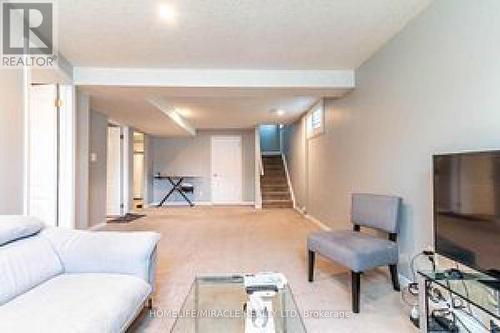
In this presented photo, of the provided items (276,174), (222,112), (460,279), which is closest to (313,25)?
(460,279)

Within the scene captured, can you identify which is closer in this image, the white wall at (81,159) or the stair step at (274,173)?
the white wall at (81,159)

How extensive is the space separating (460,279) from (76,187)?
4.19m

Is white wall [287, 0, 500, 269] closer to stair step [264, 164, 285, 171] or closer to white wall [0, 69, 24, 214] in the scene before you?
white wall [0, 69, 24, 214]

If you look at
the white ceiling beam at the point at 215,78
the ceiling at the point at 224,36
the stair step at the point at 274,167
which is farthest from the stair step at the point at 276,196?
the white ceiling beam at the point at 215,78

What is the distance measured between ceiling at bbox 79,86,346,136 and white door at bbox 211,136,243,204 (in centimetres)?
82

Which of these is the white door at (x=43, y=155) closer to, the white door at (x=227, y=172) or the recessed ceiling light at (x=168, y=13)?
the recessed ceiling light at (x=168, y=13)

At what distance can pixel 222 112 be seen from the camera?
24.1 feet

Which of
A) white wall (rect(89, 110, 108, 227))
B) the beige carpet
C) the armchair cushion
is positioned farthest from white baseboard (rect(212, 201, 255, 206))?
the armchair cushion

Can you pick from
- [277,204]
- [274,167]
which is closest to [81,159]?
[277,204]

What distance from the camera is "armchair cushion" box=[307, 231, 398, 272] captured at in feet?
8.33

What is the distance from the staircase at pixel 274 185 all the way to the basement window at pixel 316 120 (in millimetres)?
2689

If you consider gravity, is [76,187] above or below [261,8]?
below

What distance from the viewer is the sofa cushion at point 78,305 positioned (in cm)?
137

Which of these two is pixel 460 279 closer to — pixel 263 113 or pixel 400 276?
pixel 400 276
